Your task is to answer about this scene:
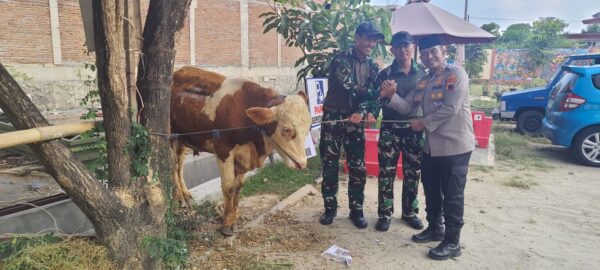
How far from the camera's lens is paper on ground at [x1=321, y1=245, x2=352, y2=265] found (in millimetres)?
3729

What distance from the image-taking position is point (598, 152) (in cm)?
762

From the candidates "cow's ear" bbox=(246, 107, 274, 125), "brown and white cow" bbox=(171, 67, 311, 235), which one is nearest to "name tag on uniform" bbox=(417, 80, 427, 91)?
"brown and white cow" bbox=(171, 67, 311, 235)

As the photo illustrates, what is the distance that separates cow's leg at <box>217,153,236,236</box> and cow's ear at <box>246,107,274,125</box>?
0.62m

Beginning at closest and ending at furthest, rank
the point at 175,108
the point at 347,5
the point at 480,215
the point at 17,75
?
the point at 175,108 < the point at 480,215 < the point at 347,5 < the point at 17,75

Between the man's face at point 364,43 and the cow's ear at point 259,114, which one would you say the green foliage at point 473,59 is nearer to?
the man's face at point 364,43

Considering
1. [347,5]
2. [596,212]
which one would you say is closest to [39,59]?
[347,5]

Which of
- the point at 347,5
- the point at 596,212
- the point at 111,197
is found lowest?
the point at 596,212

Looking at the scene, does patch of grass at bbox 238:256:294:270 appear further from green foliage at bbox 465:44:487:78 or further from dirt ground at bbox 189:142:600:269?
green foliage at bbox 465:44:487:78

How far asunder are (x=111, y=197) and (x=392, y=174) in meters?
2.81

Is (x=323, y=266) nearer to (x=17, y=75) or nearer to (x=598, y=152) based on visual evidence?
(x=598, y=152)

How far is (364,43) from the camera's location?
4227 mm

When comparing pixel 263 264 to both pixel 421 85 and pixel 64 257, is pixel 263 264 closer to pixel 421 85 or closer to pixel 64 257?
pixel 64 257

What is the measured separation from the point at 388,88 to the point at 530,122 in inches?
321

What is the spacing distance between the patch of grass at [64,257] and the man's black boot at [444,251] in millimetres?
2641
